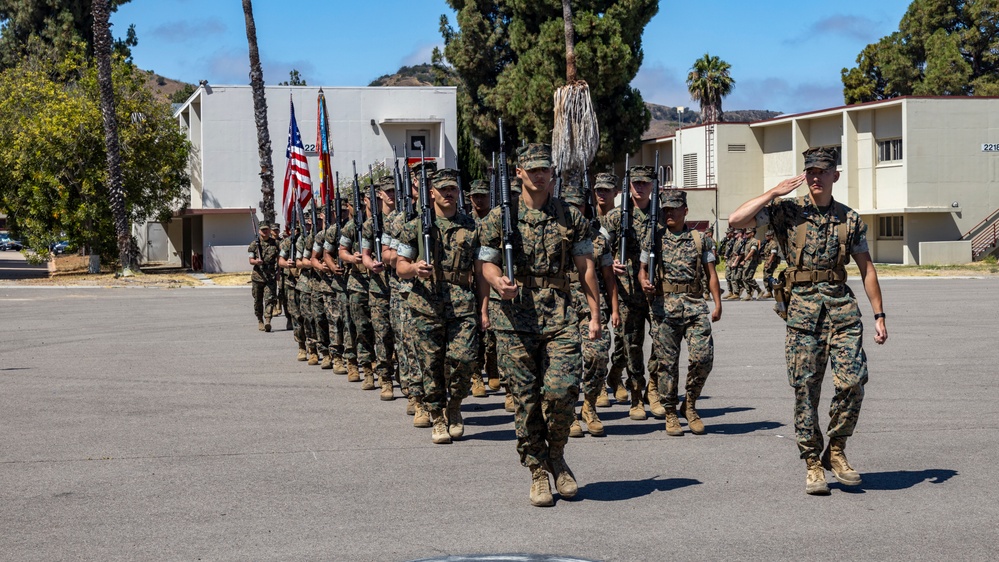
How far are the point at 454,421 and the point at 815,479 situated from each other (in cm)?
336

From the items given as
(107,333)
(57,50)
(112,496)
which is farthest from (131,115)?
(112,496)

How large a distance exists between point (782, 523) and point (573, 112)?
28.4 meters

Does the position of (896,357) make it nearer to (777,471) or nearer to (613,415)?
(613,415)

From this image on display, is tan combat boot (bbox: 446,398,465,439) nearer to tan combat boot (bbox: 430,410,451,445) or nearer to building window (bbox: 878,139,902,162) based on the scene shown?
tan combat boot (bbox: 430,410,451,445)

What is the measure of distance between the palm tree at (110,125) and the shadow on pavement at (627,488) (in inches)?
1369

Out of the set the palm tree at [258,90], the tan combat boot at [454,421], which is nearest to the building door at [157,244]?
the palm tree at [258,90]

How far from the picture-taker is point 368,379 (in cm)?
1282

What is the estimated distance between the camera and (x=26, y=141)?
140 feet

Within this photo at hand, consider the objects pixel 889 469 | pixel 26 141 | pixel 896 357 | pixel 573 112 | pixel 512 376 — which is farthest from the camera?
pixel 26 141

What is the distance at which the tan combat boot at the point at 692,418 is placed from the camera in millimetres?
9594

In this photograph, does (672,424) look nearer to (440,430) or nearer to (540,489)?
(440,430)

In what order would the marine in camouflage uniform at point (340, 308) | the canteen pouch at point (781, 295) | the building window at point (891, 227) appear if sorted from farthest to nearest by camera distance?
the building window at point (891, 227) < the marine in camouflage uniform at point (340, 308) < the canteen pouch at point (781, 295)

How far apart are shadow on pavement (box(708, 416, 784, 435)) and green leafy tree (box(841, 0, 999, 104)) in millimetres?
54631

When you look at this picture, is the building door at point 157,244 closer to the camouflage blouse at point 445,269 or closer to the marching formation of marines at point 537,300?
the marching formation of marines at point 537,300
